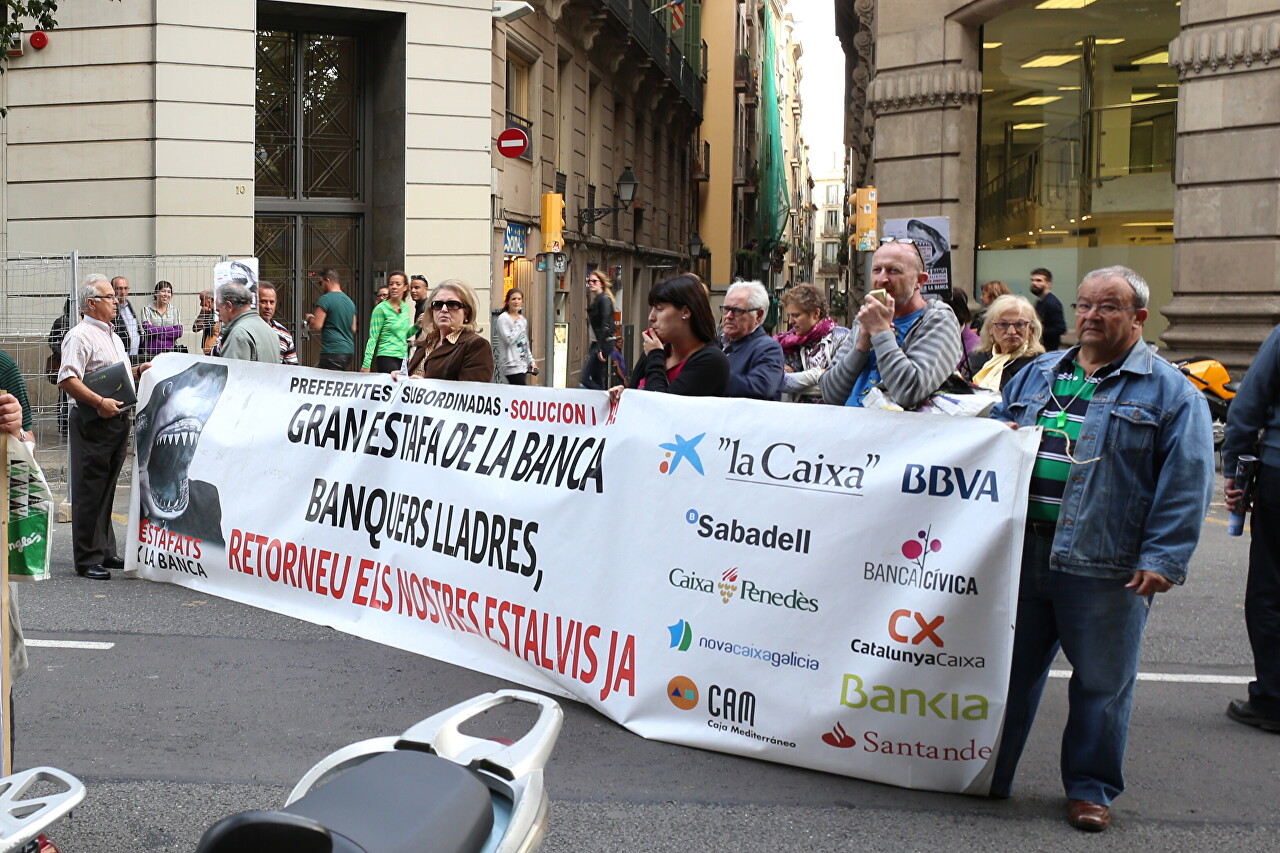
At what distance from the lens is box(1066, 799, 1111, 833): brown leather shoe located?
4.38 meters

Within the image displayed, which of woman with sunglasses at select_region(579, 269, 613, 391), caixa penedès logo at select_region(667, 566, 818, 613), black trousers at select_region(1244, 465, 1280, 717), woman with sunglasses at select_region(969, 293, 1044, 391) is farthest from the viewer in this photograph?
woman with sunglasses at select_region(579, 269, 613, 391)

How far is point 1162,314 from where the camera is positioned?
1598cm

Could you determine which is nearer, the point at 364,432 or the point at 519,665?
the point at 519,665

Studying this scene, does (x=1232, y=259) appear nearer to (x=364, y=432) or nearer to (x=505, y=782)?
(x=364, y=432)

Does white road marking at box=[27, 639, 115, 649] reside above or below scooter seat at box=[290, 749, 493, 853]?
below

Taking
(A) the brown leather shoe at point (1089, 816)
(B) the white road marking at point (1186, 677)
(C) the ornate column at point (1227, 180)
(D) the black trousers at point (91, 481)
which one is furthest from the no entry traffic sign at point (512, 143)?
(A) the brown leather shoe at point (1089, 816)

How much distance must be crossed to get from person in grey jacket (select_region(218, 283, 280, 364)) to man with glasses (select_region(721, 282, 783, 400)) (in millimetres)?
3059

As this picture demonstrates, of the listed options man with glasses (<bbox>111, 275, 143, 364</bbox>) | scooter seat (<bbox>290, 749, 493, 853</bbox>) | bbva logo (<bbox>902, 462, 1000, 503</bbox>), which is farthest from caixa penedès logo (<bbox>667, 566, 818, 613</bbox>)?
man with glasses (<bbox>111, 275, 143, 364</bbox>)

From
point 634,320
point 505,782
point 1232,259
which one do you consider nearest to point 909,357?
point 505,782

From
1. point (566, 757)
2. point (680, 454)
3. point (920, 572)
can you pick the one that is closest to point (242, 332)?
point (680, 454)

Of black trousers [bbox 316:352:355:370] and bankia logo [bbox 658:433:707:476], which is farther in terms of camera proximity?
black trousers [bbox 316:352:355:370]

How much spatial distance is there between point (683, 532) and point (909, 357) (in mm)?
1103

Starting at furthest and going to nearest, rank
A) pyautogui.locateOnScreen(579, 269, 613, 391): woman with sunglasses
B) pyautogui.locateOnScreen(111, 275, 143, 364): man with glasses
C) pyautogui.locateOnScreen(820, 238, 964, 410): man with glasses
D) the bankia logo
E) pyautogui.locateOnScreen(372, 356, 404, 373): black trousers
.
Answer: pyautogui.locateOnScreen(579, 269, 613, 391): woman with sunglasses → pyautogui.locateOnScreen(372, 356, 404, 373): black trousers → pyautogui.locateOnScreen(111, 275, 143, 364): man with glasses → the bankia logo → pyautogui.locateOnScreen(820, 238, 964, 410): man with glasses

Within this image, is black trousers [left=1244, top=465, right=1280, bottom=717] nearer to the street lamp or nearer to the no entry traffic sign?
the no entry traffic sign
